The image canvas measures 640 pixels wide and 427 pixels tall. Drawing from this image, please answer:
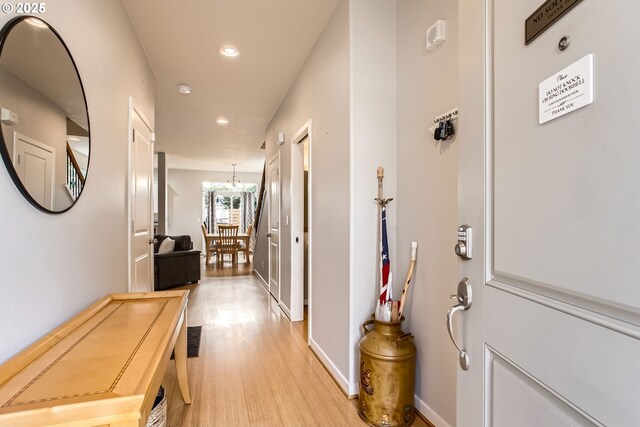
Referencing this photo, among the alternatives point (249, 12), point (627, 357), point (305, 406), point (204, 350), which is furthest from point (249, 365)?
point (249, 12)

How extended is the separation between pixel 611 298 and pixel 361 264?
1.56 meters

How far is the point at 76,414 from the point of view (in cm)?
75

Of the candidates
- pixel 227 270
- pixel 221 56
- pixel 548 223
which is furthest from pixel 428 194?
pixel 227 270

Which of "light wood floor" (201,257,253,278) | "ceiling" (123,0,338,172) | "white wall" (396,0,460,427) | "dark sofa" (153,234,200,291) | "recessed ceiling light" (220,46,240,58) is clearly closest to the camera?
"white wall" (396,0,460,427)

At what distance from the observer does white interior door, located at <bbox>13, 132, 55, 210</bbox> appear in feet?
3.51

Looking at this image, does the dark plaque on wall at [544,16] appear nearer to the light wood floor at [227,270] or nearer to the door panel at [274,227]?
the door panel at [274,227]

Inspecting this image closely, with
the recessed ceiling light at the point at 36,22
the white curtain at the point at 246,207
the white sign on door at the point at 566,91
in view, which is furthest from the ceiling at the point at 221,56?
the white curtain at the point at 246,207

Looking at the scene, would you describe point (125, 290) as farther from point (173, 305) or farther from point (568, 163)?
point (568, 163)

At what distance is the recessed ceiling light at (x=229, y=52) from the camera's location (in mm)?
2799

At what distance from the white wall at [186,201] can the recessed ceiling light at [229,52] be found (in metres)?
7.29

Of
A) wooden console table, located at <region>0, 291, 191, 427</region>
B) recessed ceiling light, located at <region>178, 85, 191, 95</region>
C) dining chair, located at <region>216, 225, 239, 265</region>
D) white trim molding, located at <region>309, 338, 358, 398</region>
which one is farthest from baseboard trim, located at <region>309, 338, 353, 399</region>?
dining chair, located at <region>216, 225, 239, 265</region>

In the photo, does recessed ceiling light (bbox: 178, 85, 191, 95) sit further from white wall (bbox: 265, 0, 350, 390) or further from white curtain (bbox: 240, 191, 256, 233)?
white curtain (bbox: 240, 191, 256, 233)

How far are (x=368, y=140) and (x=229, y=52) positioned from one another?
1767mm

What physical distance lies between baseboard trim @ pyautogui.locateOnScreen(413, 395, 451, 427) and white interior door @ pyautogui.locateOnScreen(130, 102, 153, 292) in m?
2.16
